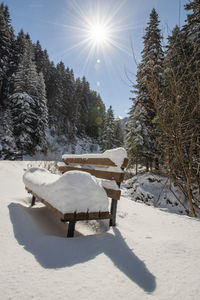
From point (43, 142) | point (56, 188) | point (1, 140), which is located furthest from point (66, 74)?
point (56, 188)

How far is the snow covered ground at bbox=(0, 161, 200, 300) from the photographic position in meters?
1.36

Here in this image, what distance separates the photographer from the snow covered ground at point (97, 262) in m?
1.36

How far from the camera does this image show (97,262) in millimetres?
1789

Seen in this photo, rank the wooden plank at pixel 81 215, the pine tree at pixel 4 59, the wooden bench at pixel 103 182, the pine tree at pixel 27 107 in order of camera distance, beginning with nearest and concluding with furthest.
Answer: the wooden plank at pixel 81 215
the wooden bench at pixel 103 182
the pine tree at pixel 27 107
the pine tree at pixel 4 59

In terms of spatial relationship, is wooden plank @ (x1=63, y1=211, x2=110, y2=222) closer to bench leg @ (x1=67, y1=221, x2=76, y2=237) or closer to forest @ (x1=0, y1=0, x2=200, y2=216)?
bench leg @ (x1=67, y1=221, x2=76, y2=237)

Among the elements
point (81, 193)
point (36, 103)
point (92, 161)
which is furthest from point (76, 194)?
point (36, 103)

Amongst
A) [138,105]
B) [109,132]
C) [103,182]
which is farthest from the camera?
[109,132]

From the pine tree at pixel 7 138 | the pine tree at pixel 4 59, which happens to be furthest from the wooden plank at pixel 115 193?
the pine tree at pixel 4 59

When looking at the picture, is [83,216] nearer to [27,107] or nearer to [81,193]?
[81,193]

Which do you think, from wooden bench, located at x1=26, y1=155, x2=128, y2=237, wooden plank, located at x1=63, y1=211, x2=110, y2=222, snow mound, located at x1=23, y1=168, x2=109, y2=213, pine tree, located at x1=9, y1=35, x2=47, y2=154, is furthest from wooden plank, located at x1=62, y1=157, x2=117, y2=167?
pine tree, located at x1=9, y1=35, x2=47, y2=154

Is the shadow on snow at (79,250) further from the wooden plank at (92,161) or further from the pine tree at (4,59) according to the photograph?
the pine tree at (4,59)

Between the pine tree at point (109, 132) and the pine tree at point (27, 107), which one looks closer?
the pine tree at point (27, 107)

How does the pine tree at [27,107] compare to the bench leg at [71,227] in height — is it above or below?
above

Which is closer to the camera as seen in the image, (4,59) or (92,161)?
(92,161)
